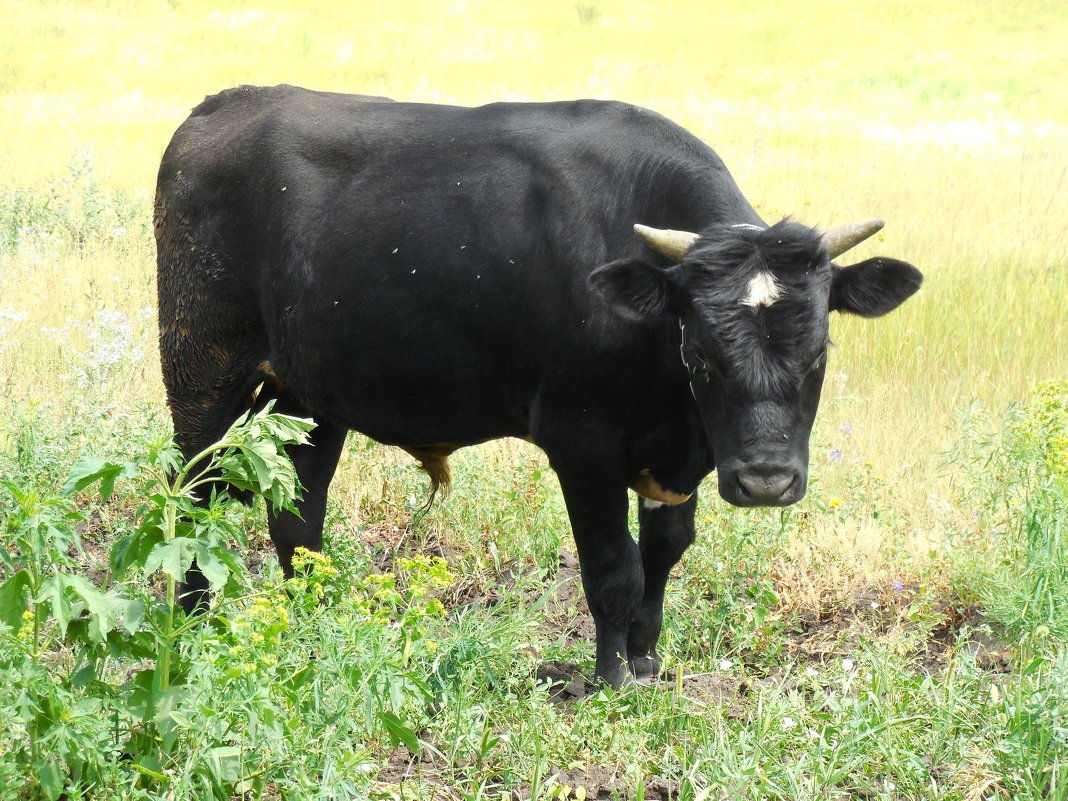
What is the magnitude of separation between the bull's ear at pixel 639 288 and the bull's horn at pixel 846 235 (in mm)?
558

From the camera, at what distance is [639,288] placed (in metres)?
4.00

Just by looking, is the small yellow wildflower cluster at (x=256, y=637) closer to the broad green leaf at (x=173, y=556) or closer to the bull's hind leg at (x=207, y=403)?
the broad green leaf at (x=173, y=556)

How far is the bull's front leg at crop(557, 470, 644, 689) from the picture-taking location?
14.6 feet

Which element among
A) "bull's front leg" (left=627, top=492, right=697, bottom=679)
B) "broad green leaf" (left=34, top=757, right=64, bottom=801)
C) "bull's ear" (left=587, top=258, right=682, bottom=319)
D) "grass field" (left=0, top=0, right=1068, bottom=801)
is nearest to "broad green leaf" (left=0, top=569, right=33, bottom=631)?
"grass field" (left=0, top=0, right=1068, bottom=801)

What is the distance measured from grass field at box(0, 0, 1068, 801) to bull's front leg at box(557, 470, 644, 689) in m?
0.19

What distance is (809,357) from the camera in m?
3.80

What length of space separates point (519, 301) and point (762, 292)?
1067 millimetres

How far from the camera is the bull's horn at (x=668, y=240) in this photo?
3979 mm

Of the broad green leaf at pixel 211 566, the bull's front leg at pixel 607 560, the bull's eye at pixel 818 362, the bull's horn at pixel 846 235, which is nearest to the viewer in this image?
the broad green leaf at pixel 211 566

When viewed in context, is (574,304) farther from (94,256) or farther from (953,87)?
(953,87)

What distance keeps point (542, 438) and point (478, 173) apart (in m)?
1.08

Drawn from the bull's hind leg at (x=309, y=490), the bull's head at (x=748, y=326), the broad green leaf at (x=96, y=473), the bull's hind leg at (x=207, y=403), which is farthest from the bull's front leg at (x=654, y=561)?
the broad green leaf at (x=96, y=473)

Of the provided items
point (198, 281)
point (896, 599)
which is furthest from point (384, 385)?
point (896, 599)

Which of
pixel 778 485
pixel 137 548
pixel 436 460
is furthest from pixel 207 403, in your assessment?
pixel 778 485
